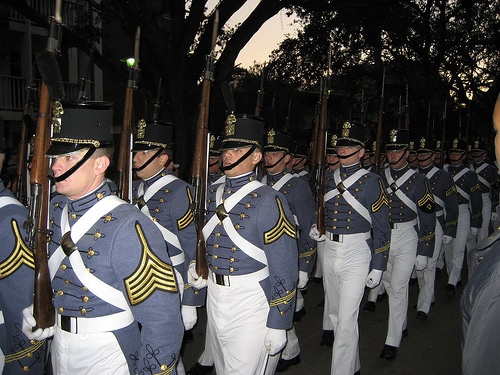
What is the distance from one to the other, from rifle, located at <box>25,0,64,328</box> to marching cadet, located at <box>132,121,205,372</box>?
1714mm

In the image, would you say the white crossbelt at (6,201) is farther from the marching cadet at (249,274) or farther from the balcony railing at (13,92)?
the balcony railing at (13,92)

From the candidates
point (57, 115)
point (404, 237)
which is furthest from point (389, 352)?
point (57, 115)

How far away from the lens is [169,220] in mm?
4961

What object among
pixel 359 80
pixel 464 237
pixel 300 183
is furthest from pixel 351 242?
pixel 359 80

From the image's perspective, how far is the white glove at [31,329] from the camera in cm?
282

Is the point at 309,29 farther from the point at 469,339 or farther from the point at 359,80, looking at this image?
the point at 469,339

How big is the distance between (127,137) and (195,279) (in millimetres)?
1865

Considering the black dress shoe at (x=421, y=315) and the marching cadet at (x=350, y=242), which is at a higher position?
the marching cadet at (x=350, y=242)

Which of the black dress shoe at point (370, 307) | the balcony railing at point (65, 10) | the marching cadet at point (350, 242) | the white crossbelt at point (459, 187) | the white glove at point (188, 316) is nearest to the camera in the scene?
the white glove at point (188, 316)

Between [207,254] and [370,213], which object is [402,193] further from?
[207,254]

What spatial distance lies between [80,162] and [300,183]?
4.64 meters

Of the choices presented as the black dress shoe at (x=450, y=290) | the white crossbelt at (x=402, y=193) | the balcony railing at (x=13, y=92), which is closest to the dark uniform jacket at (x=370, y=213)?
the white crossbelt at (x=402, y=193)

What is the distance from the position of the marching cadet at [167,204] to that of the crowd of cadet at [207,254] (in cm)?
1

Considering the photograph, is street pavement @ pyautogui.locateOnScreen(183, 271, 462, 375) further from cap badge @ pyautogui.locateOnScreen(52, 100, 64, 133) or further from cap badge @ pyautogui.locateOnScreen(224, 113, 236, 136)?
cap badge @ pyautogui.locateOnScreen(52, 100, 64, 133)
